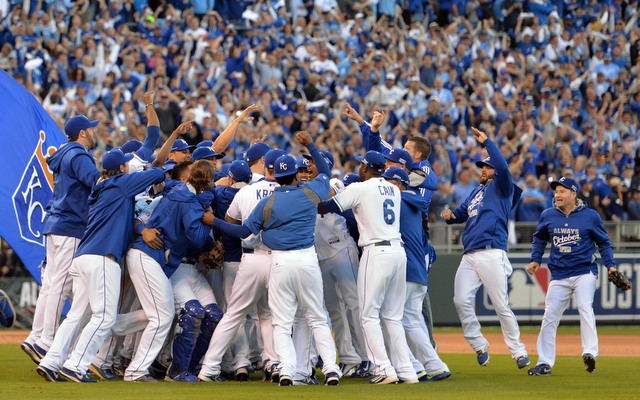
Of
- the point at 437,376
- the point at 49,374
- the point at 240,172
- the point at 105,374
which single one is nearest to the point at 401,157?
A: the point at 240,172

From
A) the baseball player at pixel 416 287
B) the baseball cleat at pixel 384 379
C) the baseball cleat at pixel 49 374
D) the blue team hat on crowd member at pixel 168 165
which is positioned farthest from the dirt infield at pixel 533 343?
the baseball cleat at pixel 49 374

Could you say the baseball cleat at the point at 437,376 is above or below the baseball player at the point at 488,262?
below

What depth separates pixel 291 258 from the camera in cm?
1141

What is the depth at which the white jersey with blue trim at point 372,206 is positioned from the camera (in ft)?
38.7

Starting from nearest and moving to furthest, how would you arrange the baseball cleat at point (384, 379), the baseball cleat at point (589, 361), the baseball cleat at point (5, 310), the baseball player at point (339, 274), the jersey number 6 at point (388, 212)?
the baseball cleat at point (384, 379)
the jersey number 6 at point (388, 212)
the baseball player at point (339, 274)
the baseball cleat at point (589, 361)
the baseball cleat at point (5, 310)

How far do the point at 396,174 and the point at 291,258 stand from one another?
150 centimetres

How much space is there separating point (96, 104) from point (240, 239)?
10695mm

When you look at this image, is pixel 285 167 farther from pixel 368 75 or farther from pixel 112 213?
pixel 368 75

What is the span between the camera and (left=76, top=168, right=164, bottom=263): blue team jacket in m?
11.4

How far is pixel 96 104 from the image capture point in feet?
72.7

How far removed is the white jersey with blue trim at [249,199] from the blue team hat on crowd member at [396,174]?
1116 mm

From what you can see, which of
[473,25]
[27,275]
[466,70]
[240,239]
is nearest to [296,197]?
[240,239]

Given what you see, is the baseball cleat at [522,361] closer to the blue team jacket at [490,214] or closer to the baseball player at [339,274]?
the blue team jacket at [490,214]

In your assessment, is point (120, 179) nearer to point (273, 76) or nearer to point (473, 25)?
point (273, 76)
